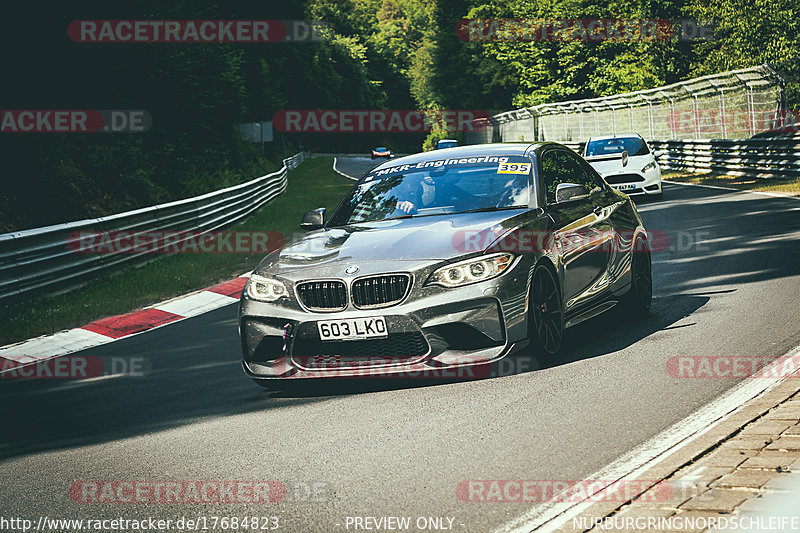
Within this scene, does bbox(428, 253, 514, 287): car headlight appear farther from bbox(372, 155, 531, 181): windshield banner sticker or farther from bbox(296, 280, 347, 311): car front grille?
bbox(372, 155, 531, 181): windshield banner sticker

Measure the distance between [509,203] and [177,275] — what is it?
8956 millimetres

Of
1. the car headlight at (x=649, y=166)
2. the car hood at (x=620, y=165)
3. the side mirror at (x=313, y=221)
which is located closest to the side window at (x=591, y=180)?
the side mirror at (x=313, y=221)

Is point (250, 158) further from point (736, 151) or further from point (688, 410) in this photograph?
point (688, 410)

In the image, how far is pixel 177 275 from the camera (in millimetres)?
15438

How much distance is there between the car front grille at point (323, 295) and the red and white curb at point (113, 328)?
13.6 feet

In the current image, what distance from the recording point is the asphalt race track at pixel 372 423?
4.63 meters

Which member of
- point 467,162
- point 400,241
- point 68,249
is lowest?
point 68,249

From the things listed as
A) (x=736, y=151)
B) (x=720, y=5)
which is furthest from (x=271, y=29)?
(x=736, y=151)

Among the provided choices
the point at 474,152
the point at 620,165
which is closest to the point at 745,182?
the point at 620,165

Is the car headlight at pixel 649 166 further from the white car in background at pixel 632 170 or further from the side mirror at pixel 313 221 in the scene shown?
the side mirror at pixel 313 221

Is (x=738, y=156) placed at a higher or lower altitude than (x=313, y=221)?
higher

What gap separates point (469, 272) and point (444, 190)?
1471mm

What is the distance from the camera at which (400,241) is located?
22.3ft

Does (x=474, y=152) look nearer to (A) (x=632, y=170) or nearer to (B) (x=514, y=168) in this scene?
(B) (x=514, y=168)
